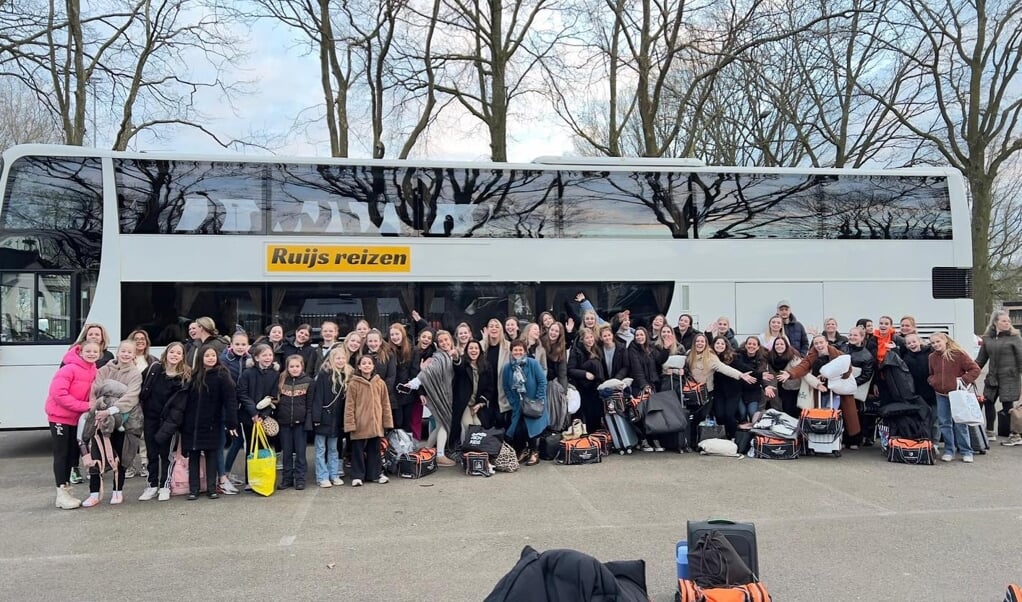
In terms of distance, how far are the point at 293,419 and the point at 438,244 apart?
3.42 metres

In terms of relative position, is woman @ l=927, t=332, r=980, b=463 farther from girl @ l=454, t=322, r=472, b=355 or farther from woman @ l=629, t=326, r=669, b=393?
girl @ l=454, t=322, r=472, b=355

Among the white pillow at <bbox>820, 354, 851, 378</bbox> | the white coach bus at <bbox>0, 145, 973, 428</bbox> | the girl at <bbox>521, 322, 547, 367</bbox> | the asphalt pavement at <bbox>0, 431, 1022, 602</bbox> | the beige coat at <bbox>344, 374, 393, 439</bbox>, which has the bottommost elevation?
the asphalt pavement at <bbox>0, 431, 1022, 602</bbox>

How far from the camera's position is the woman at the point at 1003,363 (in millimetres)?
8477

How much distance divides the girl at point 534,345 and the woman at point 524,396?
0.19 m

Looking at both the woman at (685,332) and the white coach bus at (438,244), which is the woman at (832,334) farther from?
the woman at (685,332)

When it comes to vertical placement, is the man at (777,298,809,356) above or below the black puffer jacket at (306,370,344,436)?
above

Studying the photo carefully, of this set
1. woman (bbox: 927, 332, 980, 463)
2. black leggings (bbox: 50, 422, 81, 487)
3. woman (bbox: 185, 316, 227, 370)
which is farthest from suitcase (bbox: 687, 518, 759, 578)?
black leggings (bbox: 50, 422, 81, 487)

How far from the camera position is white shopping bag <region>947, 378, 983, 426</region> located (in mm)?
7625

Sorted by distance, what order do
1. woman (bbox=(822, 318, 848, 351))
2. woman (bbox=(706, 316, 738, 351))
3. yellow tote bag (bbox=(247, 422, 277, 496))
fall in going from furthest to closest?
woman (bbox=(822, 318, 848, 351))
woman (bbox=(706, 316, 738, 351))
yellow tote bag (bbox=(247, 422, 277, 496))

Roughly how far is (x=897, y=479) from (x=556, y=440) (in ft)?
12.3

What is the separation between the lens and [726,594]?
368 cm

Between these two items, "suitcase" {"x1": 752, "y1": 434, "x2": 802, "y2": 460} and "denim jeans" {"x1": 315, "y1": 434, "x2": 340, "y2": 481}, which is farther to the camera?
"suitcase" {"x1": 752, "y1": 434, "x2": 802, "y2": 460}

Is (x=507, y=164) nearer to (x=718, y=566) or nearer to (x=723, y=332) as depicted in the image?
(x=723, y=332)

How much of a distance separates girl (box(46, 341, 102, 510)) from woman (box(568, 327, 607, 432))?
5325 millimetres
